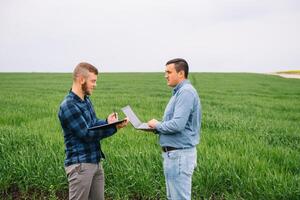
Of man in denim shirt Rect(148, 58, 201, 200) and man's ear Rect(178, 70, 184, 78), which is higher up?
man's ear Rect(178, 70, 184, 78)

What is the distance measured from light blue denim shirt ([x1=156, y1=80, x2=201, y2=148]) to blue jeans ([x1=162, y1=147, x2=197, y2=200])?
3.7 inches

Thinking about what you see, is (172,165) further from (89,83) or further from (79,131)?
(89,83)

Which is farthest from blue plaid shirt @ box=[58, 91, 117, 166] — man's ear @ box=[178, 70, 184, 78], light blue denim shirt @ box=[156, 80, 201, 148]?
man's ear @ box=[178, 70, 184, 78]

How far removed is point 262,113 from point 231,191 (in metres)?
8.70

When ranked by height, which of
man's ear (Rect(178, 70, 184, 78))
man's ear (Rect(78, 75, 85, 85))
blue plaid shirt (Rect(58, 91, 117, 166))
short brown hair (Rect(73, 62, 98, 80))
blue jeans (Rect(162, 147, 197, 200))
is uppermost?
short brown hair (Rect(73, 62, 98, 80))

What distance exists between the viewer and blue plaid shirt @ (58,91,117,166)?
3.85 meters

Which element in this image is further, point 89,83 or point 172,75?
point 172,75

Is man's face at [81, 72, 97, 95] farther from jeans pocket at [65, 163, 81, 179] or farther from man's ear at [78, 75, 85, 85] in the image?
jeans pocket at [65, 163, 81, 179]

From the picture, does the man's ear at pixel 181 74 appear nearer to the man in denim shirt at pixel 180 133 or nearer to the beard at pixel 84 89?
the man in denim shirt at pixel 180 133

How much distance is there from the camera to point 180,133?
3998mm

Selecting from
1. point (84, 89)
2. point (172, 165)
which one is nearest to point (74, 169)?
point (84, 89)

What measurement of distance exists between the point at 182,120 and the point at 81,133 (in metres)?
1.03

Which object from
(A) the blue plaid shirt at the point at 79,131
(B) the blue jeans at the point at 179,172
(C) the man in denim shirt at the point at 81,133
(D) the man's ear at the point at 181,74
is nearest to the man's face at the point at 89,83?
(C) the man in denim shirt at the point at 81,133

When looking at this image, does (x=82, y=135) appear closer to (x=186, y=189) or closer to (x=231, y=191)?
(x=186, y=189)
